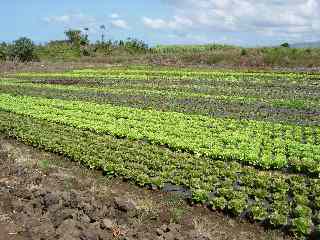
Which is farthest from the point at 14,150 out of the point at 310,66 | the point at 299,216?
the point at 310,66

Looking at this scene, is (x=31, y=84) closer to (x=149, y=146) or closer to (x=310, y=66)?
(x=149, y=146)

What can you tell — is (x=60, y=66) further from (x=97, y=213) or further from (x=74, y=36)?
(x=97, y=213)

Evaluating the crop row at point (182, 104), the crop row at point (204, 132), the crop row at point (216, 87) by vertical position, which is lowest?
the crop row at point (204, 132)

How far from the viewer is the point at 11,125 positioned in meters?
26.5

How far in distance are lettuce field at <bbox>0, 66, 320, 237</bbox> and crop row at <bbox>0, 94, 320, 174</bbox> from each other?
0.15ft

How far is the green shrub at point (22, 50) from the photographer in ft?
247

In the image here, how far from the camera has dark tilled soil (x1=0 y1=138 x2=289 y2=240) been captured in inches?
496

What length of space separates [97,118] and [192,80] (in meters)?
20.2

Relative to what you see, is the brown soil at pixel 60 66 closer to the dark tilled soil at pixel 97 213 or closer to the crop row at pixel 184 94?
the crop row at pixel 184 94

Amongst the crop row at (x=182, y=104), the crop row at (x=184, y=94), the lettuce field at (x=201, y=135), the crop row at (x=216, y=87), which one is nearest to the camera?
the lettuce field at (x=201, y=135)

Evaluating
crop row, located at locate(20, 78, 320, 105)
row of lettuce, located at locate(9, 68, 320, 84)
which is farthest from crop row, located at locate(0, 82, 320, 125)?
row of lettuce, located at locate(9, 68, 320, 84)

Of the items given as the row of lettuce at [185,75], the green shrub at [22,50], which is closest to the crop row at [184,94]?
the row of lettuce at [185,75]

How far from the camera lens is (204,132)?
24109 mm

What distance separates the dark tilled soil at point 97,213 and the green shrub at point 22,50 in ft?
196
